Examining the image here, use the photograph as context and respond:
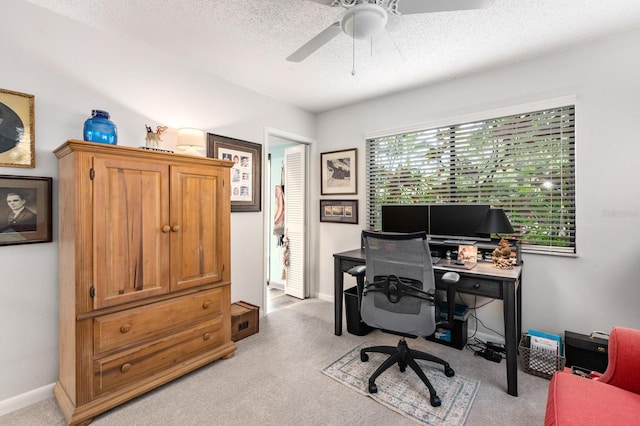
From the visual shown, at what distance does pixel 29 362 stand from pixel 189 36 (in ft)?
8.49

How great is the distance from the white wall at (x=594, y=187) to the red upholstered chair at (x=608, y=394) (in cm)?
123

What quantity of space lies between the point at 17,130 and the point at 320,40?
2.04 meters

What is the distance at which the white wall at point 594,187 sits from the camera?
2.23 meters

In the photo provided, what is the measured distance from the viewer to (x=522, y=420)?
175 centimetres

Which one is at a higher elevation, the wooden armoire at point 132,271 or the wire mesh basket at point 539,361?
the wooden armoire at point 132,271

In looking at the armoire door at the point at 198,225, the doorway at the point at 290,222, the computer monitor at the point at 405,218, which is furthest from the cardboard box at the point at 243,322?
the computer monitor at the point at 405,218

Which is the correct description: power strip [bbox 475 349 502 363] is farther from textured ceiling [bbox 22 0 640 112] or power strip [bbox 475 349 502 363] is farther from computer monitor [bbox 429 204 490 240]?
textured ceiling [bbox 22 0 640 112]

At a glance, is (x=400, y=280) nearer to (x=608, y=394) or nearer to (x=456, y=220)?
(x=608, y=394)

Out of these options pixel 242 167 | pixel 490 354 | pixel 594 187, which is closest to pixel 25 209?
pixel 242 167

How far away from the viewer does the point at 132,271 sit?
1936 mm

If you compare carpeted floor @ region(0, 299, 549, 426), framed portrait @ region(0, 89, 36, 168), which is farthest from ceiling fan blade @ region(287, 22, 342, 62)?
carpeted floor @ region(0, 299, 549, 426)

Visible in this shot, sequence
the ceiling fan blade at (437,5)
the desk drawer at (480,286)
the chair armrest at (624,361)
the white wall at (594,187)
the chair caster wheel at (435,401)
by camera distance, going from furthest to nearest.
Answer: the white wall at (594,187), the desk drawer at (480,286), the chair caster wheel at (435,401), the ceiling fan blade at (437,5), the chair armrest at (624,361)

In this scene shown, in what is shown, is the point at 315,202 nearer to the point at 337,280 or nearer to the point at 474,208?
the point at 337,280

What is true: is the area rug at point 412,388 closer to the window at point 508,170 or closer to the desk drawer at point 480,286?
the desk drawer at point 480,286
